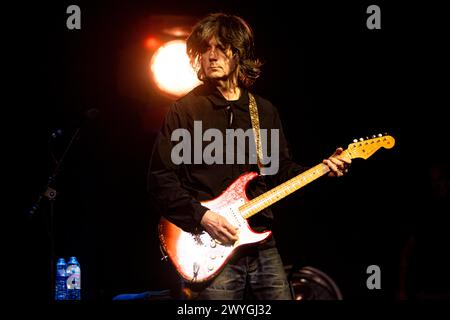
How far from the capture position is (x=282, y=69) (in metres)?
5.05

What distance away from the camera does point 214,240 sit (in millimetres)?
3141

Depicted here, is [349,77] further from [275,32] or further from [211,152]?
[211,152]

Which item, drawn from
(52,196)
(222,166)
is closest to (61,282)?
(52,196)

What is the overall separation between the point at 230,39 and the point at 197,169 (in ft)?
2.69

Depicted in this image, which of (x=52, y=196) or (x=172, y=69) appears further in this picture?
(x=172, y=69)

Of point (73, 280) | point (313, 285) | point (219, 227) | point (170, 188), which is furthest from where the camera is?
point (313, 285)

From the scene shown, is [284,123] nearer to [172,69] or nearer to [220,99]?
[172,69]

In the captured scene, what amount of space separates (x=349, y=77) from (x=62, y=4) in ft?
8.06

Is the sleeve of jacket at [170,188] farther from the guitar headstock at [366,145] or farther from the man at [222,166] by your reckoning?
the guitar headstock at [366,145]

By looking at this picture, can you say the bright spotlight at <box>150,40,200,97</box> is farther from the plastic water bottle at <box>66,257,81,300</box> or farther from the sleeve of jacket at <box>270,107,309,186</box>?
the plastic water bottle at <box>66,257,81,300</box>

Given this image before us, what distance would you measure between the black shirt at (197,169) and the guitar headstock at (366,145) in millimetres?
334

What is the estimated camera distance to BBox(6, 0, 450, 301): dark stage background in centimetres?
473

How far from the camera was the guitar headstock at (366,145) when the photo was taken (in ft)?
11.2

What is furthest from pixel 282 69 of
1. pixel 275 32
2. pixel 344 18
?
pixel 344 18
